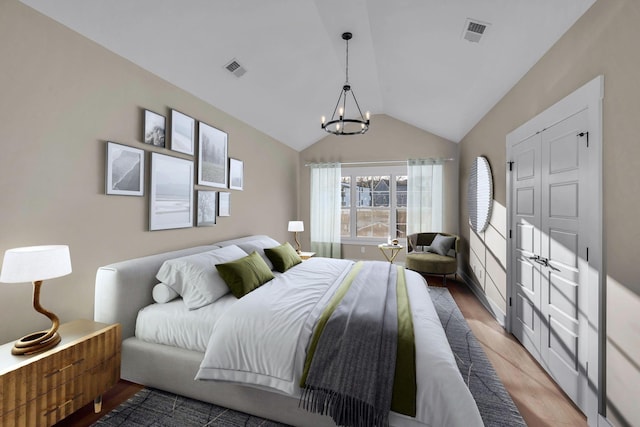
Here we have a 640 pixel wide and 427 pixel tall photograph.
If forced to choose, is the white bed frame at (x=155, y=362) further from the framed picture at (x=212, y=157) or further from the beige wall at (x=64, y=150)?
the framed picture at (x=212, y=157)

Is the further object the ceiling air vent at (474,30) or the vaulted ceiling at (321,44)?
the ceiling air vent at (474,30)

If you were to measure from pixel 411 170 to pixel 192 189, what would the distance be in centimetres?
401

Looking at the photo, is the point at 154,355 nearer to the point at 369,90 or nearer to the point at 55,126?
the point at 55,126

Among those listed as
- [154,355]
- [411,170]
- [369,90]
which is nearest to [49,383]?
[154,355]

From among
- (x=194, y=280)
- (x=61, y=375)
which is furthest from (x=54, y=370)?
(x=194, y=280)

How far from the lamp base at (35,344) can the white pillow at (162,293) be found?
0.63 m

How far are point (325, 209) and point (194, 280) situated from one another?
12.3 feet

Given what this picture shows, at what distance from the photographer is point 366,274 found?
2725 millimetres

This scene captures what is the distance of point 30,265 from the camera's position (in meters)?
1.43

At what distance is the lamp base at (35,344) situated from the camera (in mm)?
1432

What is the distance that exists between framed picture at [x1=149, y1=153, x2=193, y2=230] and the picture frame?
13 cm

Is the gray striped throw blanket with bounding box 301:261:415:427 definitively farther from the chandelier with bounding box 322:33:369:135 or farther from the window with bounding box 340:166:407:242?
the window with bounding box 340:166:407:242

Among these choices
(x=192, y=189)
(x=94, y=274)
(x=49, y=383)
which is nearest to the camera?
(x=49, y=383)

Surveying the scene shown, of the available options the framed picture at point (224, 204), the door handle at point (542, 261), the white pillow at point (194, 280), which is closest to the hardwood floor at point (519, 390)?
the white pillow at point (194, 280)
